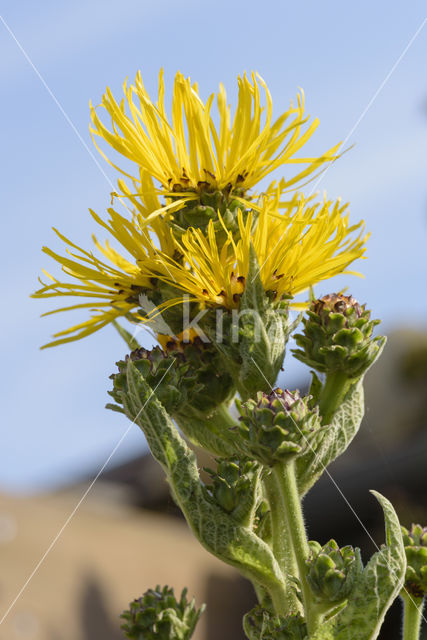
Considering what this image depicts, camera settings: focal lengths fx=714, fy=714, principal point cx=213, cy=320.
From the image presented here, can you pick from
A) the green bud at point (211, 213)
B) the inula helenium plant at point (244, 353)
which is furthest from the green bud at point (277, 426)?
the green bud at point (211, 213)

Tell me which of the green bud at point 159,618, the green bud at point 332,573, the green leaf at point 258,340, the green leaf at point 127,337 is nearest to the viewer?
the green bud at point 332,573

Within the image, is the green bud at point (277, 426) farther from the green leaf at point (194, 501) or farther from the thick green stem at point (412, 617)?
the thick green stem at point (412, 617)

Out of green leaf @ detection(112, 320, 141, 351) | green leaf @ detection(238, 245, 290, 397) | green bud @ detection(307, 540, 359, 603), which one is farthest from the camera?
green leaf @ detection(112, 320, 141, 351)

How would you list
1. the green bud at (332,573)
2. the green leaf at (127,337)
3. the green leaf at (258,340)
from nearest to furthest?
the green bud at (332,573)
the green leaf at (258,340)
the green leaf at (127,337)

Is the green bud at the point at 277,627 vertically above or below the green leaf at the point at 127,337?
below

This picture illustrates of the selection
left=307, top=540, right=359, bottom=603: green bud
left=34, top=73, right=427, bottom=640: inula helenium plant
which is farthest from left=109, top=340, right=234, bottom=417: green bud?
left=307, top=540, right=359, bottom=603: green bud

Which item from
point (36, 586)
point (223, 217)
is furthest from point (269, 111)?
point (36, 586)

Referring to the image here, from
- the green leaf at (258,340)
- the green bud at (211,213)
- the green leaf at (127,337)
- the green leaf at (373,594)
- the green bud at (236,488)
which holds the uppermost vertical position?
the green bud at (211,213)

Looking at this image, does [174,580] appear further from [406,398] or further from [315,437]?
[315,437]

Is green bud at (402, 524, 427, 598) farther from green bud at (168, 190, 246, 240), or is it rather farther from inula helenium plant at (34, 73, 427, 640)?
green bud at (168, 190, 246, 240)
